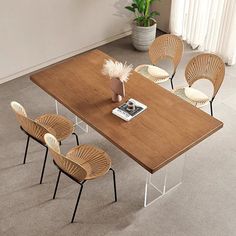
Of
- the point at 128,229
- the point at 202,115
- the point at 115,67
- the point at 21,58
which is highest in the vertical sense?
the point at 115,67

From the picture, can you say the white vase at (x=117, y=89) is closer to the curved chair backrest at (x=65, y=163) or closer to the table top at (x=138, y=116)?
the table top at (x=138, y=116)

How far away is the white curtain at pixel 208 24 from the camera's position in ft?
19.5

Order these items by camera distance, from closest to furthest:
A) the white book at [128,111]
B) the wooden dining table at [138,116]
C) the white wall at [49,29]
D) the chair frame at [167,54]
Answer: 1. the wooden dining table at [138,116]
2. the white book at [128,111]
3. the chair frame at [167,54]
4. the white wall at [49,29]

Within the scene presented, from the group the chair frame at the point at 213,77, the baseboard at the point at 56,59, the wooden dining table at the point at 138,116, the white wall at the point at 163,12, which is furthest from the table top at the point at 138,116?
the white wall at the point at 163,12

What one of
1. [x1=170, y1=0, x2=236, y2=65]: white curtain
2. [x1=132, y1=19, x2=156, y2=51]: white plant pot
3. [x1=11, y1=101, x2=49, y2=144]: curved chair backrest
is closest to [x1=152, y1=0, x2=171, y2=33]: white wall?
[x1=170, y1=0, x2=236, y2=65]: white curtain

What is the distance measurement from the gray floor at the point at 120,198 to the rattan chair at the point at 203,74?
18.3 inches

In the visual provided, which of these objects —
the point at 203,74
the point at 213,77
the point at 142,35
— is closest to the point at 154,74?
the point at 203,74

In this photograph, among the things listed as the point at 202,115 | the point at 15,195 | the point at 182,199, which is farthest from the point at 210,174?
the point at 15,195

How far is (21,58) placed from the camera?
590 cm

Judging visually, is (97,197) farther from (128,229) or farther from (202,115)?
(202,115)

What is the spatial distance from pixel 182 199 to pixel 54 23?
9.33 feet

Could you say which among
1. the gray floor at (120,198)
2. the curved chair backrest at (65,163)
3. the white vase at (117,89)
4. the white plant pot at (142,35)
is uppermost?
the white vase at (117,89)

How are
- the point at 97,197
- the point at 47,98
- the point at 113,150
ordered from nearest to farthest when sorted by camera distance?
the point at 97,197, the point at 113,150, the point at 47,98

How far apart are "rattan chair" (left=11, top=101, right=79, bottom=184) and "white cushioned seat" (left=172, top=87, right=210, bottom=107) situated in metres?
1.21
